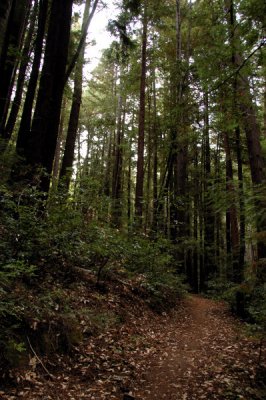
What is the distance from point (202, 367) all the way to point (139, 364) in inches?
41.3

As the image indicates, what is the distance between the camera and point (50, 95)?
800cm

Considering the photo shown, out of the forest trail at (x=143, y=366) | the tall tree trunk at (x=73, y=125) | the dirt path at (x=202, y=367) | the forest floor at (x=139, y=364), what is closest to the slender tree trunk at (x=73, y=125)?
the tall tree trunk at (x=73, y=125)

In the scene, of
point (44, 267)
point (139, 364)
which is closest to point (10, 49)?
point (44, 267)

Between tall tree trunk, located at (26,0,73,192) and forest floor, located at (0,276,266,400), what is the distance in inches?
130

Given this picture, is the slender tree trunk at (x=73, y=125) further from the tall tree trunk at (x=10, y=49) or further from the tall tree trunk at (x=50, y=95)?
the tall tree trunk at (x=50, y=95)

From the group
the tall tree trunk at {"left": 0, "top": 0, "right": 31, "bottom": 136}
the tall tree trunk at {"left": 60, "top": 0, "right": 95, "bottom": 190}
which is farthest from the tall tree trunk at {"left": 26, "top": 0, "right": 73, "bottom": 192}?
the tall tree trunk at {"left": 60, "top": 0, "right": 95, "bottom": 190}

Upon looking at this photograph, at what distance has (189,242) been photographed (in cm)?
1466

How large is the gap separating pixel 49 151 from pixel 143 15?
403 inches

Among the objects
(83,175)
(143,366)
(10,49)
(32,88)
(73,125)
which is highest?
(73,125)

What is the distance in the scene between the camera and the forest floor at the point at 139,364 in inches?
159

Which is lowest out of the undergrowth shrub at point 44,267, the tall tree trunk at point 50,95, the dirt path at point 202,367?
the dirt path at point 202,367

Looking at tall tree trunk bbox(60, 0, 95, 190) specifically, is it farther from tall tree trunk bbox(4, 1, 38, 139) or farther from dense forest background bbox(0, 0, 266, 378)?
tall tree trunk bbox(4, 1, 38, 139)

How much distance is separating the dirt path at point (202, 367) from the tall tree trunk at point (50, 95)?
15.2ft

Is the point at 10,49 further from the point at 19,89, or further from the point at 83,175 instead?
the point at 83,175
